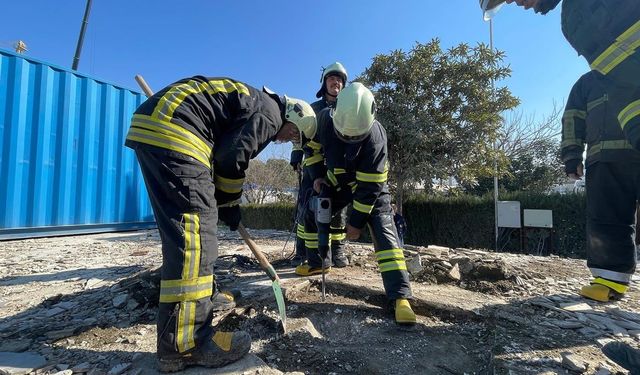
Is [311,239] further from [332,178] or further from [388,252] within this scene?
[388,252]

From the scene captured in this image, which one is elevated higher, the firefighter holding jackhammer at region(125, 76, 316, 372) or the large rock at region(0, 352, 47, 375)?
the firefighter holding jackhammer at region(125, 76, 316, 372)

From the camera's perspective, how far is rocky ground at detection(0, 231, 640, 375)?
1.66m

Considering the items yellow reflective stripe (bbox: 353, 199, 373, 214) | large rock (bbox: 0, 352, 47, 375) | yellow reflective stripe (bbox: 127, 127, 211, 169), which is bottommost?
large rock (bbox: 0, 352, 47, 375)

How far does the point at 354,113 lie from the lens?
2.22m

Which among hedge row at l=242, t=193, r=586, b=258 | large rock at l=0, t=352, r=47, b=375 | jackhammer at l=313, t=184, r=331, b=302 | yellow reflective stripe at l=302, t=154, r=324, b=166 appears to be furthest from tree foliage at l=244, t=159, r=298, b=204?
large rock at l=0, t=352, r=47, b=375

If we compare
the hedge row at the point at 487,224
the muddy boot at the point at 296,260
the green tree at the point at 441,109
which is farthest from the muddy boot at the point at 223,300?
the hedge row at the point at 487,224

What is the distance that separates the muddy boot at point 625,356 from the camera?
138 centimetres

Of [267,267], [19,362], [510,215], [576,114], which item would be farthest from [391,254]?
[510,215]

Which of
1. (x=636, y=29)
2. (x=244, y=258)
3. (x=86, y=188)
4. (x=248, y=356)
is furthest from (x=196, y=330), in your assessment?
(x=86, y=188)

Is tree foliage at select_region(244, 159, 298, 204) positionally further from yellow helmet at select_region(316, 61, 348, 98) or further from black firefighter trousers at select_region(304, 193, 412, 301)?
black firefighter trousers at select_region(304, 193, 412, 301)

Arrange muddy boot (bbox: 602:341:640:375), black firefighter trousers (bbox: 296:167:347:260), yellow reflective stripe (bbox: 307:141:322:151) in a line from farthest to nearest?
1. black firefighter trousers (bbox: 296:167:347:260)
2. yellow reflective stripe (bbox: 307:141:322:151)
3. muddy boot (bbox: 602:341:640:375)

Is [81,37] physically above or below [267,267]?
above

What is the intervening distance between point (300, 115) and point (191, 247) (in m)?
1.11

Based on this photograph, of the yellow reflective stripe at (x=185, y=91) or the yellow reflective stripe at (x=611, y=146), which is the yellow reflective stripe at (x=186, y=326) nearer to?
the yellow reflective stripe at (x=185, y=91)
